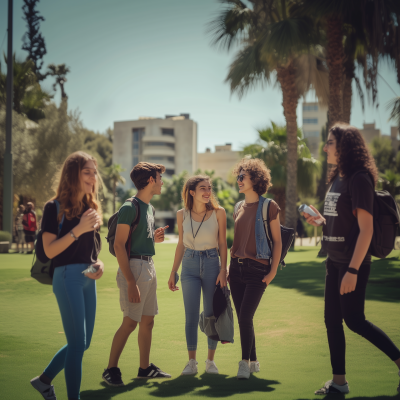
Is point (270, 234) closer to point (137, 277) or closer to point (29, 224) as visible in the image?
point (137, 277)

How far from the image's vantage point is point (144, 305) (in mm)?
4023

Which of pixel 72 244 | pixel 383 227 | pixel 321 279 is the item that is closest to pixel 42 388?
pixel 72 244

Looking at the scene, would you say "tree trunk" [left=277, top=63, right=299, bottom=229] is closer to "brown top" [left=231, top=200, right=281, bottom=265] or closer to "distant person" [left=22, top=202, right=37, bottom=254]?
"distant person" [left=22, top=202, right=37, bottom=254]

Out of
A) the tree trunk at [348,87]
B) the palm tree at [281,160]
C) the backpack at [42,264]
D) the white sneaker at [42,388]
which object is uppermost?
the tree trunk at [348,87]

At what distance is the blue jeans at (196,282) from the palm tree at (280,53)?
12325 millimetres

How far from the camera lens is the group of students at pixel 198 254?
10.5 feet

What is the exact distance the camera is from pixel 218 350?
209 inches

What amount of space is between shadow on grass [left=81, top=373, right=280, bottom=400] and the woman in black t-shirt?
0.59 meters

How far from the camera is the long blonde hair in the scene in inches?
127

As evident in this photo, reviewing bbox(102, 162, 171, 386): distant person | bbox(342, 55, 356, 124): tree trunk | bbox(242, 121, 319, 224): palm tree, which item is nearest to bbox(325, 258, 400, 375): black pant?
A: bbox(102, 162, 171, 386): distant person

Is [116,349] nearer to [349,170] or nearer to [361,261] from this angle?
[361,261]

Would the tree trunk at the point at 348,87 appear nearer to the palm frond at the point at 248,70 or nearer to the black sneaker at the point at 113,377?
the palm frond at the point at 248,70

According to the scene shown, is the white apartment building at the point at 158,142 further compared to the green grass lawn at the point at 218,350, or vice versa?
the white apartment building at the point at 158,142

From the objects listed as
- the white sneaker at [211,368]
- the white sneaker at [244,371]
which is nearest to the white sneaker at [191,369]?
the white sneaker at [211,368]
